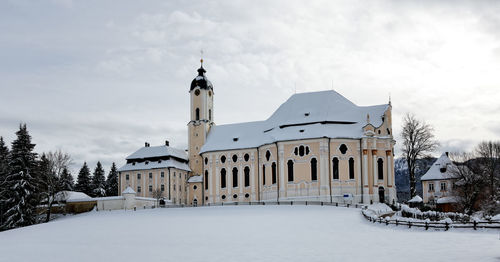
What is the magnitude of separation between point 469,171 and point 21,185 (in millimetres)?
48690

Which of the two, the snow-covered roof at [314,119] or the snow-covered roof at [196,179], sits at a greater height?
the snow-covered roof at [314,119]

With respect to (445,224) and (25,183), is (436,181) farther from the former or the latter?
(25,183)

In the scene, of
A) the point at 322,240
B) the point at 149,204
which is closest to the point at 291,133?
the point at 149,204

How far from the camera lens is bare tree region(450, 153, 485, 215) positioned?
55938mm

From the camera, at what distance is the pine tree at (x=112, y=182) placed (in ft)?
314

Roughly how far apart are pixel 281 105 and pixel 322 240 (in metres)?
41.8

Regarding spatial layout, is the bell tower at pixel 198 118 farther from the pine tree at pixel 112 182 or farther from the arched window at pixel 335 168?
the arched window at pixel 335 168

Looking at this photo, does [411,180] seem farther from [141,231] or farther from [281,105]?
[141,231]

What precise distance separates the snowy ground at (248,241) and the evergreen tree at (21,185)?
39.3 ft

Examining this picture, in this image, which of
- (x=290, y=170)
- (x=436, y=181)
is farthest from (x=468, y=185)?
(x=436, y=181)

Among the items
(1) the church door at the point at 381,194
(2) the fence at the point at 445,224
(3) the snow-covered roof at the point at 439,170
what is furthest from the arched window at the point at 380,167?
(2) the fence at the point at 445,224

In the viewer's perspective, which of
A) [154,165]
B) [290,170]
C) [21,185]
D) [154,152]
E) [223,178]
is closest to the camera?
[21,185]

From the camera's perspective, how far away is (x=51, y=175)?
209 feet

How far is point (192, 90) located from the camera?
81.8 metres
